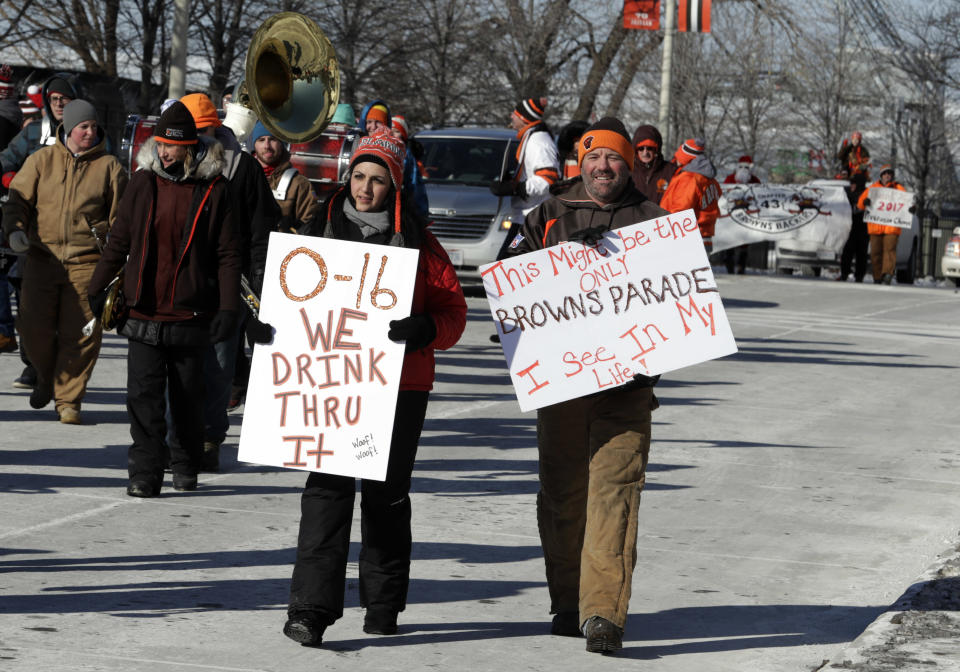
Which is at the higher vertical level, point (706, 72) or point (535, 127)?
point (706, 72)

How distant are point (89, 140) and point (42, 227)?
627mm

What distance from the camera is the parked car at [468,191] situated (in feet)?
63.2

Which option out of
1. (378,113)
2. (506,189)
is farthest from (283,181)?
(378,113)

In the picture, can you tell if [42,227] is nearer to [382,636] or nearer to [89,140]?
[89,140]

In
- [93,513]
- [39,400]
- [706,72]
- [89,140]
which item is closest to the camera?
[93,513]

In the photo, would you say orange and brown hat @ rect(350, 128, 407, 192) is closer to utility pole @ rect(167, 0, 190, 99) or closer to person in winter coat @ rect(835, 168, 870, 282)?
utility pole @ rect(167, 0, 190, 99)

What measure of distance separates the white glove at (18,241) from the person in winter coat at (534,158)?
426 centimetres

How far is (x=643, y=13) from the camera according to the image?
29188 mm

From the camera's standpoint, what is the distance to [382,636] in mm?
5684

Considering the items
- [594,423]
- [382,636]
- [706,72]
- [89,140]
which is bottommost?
[382,636]

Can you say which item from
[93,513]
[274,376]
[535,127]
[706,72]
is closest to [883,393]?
[535,127]

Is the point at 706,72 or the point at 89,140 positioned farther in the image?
the point at 706,72

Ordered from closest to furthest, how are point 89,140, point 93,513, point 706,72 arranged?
point 93,513 → point 89,140 → point 706,72

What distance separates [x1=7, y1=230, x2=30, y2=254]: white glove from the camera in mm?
9672
